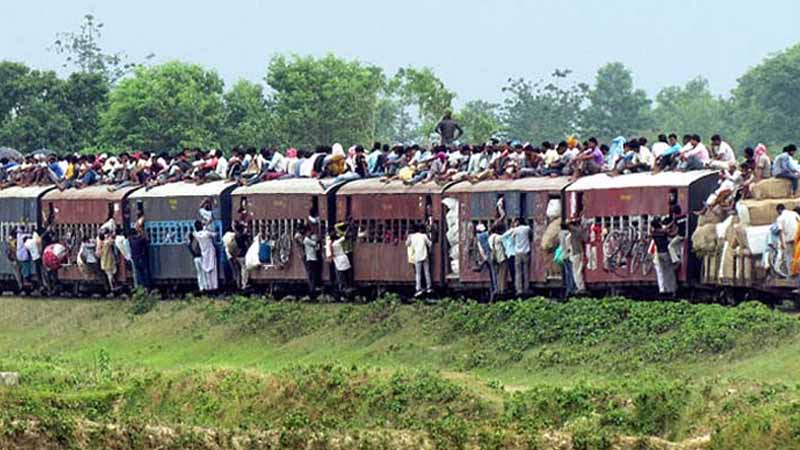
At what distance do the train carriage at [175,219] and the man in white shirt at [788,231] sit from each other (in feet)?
50.7

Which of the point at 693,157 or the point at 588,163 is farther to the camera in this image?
the point at 588,163

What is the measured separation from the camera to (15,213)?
51.4 metres

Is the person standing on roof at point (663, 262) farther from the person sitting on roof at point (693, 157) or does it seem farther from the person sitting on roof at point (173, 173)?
the person sitting on roof at point (173, 173)

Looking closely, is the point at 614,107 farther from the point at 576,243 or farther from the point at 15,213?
the point at 576,243

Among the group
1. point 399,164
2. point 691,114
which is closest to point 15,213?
point 399,164

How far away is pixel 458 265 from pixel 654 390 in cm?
1235

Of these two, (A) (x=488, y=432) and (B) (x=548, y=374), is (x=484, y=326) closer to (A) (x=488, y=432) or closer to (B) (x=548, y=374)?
(B) (x=548, y=374)

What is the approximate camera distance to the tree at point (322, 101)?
81438 mm

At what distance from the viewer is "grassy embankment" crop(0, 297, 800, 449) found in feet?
89.9

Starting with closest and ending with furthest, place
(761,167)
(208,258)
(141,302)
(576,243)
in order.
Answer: (761,167), (576,243), (208,258), (141,302)

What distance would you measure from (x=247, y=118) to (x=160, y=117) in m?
3.92

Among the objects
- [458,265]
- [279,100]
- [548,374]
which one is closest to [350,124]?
[279,100]

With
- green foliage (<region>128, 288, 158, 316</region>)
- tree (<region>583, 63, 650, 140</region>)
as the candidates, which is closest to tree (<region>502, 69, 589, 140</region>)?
tree (<region>583, 63, 650, 140</region>)

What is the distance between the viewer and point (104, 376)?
116 feet
